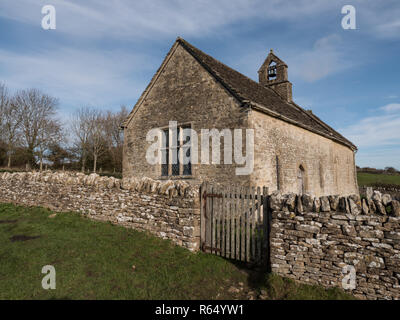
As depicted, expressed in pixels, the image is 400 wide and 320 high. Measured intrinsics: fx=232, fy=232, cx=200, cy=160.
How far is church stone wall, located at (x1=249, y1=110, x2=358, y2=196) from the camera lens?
1022cm

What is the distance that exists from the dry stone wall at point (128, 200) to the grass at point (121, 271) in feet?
1.31

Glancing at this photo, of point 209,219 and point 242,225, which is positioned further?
point 209,219

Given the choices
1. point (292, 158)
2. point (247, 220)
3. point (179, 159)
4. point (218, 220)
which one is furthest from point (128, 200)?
point (292, 158)

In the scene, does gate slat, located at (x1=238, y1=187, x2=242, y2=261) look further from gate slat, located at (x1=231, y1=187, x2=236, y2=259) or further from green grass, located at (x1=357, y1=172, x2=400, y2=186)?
green grass, located at (x1=357, y1=172, x2=400, y2=186)

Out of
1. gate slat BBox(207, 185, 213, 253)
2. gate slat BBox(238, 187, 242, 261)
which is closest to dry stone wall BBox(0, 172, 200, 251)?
gate slat BBox(207, 185, 213, 253)

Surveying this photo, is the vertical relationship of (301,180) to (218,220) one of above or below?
above

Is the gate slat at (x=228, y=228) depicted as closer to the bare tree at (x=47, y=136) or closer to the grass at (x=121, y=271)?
the grass at (x=121, y=271)

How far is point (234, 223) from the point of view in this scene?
587 cm

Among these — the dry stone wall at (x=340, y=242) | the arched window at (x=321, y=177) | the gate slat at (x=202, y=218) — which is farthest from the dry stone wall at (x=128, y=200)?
the arched window at (x=321, y=177)

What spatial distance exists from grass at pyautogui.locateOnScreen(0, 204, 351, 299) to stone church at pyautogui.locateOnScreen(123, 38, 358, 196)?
15.7ft

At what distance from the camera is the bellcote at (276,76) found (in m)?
18.9

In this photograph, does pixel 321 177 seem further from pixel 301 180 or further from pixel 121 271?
pixel 121 271

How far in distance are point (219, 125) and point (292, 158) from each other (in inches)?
188
